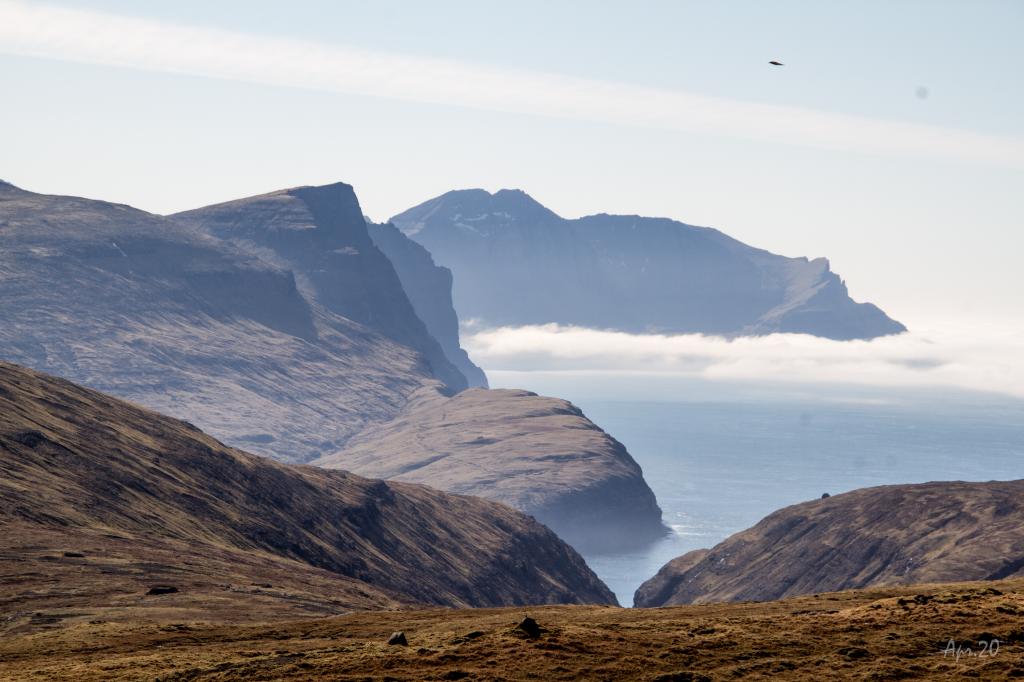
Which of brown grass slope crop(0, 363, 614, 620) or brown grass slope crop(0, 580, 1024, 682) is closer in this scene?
brown grass slope crop(0, 580, 1024, 682)

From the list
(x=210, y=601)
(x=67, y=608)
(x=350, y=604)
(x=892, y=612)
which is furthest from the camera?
(x=350, y=604)

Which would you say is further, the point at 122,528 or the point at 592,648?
the point at 122,528

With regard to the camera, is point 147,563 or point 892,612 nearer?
point 892,612

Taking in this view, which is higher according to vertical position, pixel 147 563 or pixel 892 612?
pixel 892 612

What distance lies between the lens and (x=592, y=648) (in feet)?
210

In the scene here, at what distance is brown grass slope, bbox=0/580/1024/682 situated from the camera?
59938 mm

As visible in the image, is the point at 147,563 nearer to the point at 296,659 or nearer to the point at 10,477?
the point at 10,477

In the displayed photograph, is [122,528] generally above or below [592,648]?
below

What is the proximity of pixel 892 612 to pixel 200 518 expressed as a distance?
11918 centimetres

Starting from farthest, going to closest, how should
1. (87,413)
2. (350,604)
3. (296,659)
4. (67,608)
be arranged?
(87,413)
(350,604)
(67,608)
(296,659)

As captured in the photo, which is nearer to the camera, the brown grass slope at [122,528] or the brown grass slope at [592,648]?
the brown grass slope at [592,648]

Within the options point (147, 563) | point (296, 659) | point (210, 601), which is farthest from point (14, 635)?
point (147, 563)

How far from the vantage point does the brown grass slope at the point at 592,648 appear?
5994cm

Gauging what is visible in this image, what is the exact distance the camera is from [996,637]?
64.2 meters
